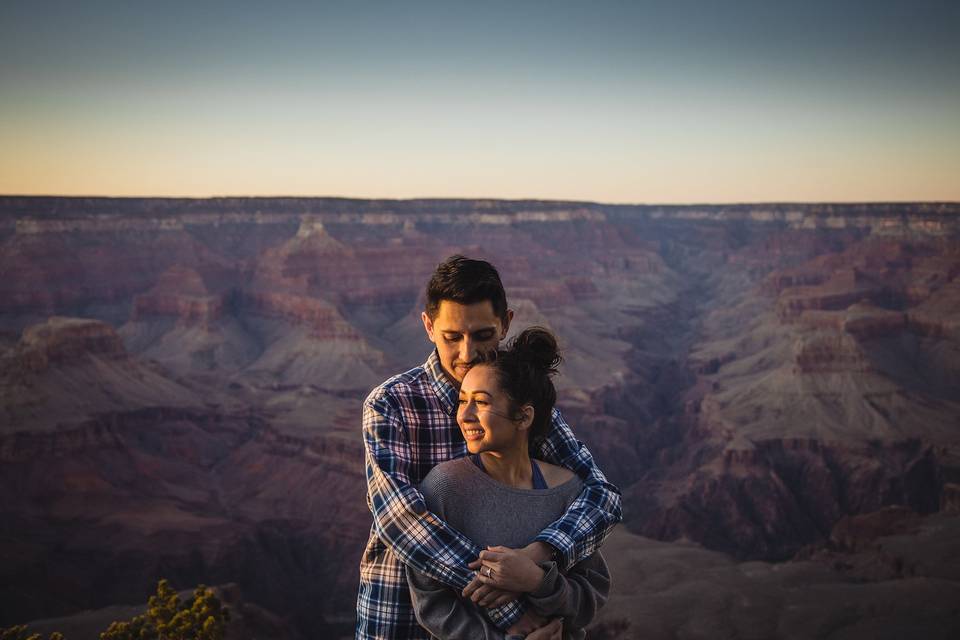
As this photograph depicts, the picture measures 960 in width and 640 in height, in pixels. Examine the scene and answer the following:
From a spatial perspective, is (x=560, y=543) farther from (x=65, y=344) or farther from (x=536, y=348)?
(x=65, y=344)

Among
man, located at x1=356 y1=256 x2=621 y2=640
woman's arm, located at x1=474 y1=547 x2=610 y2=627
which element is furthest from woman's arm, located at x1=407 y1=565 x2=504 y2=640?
woman's arm, located at x1=474 y1=547 x2=610 y2=627

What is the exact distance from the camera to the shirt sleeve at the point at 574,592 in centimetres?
562

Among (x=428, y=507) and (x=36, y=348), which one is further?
(x=36, y=348)

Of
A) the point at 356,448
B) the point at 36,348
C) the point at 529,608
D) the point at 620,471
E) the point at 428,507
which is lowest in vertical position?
the point at 620,471

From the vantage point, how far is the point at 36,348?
58656mm

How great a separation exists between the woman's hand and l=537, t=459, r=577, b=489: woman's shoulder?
73 cm

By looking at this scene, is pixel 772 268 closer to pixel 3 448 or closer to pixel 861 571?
pixel 861 571

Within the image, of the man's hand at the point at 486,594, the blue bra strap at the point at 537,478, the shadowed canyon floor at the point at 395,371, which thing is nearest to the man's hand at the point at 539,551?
the man's hand at the point at 486,594

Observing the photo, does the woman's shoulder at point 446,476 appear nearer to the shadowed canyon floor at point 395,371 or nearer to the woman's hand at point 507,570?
the woman's hand at point 507,570

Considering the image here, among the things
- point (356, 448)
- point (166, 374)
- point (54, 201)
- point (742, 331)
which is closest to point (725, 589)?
point (356, 448)

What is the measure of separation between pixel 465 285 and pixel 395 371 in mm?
82348

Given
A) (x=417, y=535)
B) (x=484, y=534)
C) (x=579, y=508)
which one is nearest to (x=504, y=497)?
(x=484, y=534)

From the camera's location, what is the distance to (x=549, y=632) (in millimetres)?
5648

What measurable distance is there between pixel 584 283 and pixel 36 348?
84875 mm
